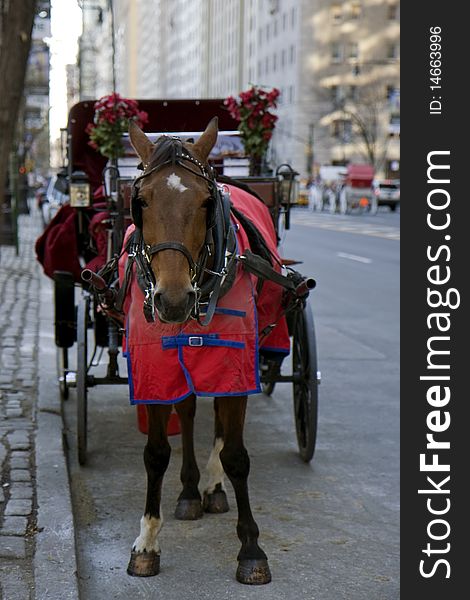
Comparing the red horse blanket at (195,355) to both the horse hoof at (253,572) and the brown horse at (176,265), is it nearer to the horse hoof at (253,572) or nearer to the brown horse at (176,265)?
the brown horse at (176,265)

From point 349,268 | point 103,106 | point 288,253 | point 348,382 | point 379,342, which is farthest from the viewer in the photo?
point 288,253

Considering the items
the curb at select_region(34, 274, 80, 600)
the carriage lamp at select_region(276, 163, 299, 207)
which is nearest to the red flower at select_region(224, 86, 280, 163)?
the carriage lamp at select_region(276, 163, 299, 207)

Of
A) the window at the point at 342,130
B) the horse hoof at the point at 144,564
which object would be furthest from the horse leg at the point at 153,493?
the window at the point at 342,130

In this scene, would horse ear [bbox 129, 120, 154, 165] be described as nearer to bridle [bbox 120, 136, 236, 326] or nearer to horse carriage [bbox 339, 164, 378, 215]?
bridle [bbox 120, 136, 236, 326]

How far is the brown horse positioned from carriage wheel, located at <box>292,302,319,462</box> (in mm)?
1595

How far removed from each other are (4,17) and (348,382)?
4421 mm

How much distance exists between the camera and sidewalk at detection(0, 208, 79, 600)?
14.8ft

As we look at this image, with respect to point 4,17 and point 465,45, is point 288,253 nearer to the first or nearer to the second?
point 4,17

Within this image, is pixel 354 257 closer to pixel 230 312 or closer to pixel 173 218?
pixel 230 312

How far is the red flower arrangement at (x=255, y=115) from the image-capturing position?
25.7ft

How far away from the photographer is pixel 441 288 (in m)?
3.90

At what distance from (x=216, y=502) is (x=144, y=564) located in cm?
92

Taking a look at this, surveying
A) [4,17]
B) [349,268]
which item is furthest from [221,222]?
[349,268]

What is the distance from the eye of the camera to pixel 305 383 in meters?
6.70
